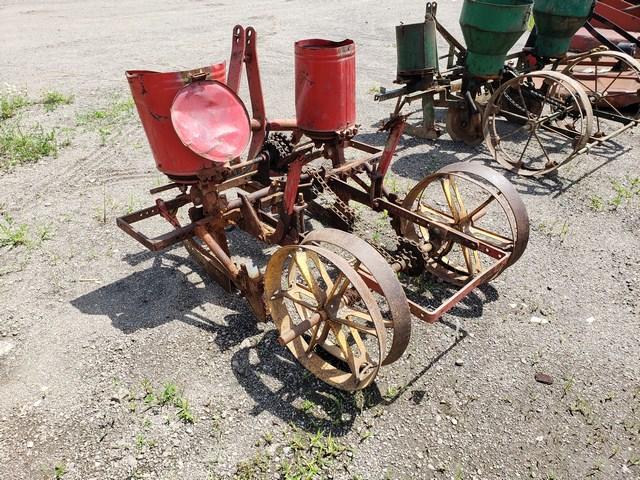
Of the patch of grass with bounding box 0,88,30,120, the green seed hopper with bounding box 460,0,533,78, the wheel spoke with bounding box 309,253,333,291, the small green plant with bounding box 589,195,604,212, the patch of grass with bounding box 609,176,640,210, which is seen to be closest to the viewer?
the wheel spoke with bounding box 309,253,333,291

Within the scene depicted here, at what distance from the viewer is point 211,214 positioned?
12.5ft

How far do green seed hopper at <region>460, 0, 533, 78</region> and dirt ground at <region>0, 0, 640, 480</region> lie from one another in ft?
5.86

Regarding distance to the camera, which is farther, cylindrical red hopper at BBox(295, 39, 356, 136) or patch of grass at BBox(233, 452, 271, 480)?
cylindrical red hopper at BBox(295, 39, 356, 136)

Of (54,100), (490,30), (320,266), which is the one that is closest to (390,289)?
(320,266)

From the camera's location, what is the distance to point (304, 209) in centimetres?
389

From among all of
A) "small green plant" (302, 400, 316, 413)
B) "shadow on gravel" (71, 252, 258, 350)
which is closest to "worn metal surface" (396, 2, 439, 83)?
"shadow on gravel" (71, 252, 258, 350)

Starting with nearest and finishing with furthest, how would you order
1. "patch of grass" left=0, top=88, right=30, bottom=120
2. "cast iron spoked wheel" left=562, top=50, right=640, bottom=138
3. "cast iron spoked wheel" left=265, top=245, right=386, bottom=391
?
"cast iron spoked wheel" left=265, top=245, right=386, bottom=391 < "cast iron spoked wheel" left=562, top=50, right=640, bottom=138 < "patch of grass" left=0, top=88, right=30, bottom=120

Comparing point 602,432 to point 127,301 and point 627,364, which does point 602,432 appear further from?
point 127,301

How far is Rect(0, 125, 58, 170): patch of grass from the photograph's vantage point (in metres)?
6.44

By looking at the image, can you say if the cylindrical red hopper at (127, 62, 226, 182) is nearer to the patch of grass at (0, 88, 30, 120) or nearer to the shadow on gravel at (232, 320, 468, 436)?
the shadow on gravel at (232, 320, 468, 436)

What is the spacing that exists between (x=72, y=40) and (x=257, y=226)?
11.7 metres

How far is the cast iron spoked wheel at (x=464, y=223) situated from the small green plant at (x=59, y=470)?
2.86 metres

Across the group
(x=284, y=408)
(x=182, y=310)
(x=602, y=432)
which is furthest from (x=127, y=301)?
(x=602, y=432)

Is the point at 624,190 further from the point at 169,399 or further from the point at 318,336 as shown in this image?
the point at 169,399
